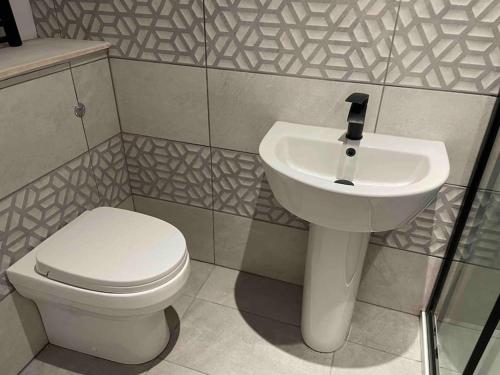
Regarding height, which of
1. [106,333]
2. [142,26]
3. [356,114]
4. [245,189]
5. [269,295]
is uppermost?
[142,26]

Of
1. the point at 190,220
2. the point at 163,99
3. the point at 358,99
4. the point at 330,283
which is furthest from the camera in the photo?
the point at 190,220

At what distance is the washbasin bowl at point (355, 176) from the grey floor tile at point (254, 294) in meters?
0.64

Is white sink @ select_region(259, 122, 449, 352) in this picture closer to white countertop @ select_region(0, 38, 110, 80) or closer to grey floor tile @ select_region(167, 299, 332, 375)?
grey floor tile @ select_region(167, 299, 332, 375)

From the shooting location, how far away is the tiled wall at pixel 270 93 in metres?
1.20

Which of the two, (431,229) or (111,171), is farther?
(111,171)

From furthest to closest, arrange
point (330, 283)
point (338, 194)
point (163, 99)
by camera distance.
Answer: point (163, 99), point (330, 283), point (338, 194)

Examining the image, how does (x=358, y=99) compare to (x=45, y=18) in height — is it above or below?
below

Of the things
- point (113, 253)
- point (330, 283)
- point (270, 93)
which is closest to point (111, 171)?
point (113, 253)

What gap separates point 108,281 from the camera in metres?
1.18

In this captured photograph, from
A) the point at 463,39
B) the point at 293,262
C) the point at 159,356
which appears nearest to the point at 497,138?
the point at 463,39

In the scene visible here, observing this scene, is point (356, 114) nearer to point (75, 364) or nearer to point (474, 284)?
point (474, 284)

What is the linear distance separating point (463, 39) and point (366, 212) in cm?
57

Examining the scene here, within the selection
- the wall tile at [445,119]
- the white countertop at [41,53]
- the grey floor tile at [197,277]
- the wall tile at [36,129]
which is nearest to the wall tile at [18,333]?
the wall tile at [36,129]

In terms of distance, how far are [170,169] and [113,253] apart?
1.75ft
